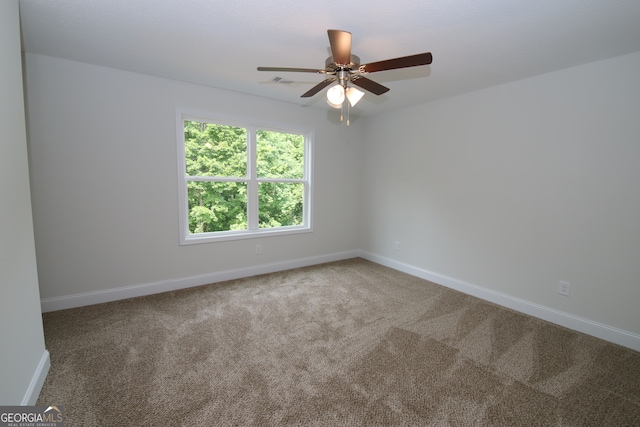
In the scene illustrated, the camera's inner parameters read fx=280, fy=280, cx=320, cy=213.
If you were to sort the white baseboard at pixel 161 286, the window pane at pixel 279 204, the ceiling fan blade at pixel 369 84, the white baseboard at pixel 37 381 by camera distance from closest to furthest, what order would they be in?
A: the white baseboard at pixel 37 381, the ceiling fan blade at pixel 369 84, the white baseboard at pixel 161 286, the window pane at pixel 279 204

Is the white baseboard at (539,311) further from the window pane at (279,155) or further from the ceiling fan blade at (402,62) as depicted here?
the ceiling fan blade at (402,62)

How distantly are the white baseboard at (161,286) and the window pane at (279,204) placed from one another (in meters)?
0.62

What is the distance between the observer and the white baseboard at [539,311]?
2.41 metres

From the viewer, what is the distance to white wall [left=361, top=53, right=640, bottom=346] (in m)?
2.39

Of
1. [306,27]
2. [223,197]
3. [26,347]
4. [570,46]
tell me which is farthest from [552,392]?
[223,197]

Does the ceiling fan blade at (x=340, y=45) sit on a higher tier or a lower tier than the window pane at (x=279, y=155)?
higher

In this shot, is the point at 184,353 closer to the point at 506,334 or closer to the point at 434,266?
the point at 506,334

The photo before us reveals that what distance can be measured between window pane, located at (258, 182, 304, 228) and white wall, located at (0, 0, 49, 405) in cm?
252

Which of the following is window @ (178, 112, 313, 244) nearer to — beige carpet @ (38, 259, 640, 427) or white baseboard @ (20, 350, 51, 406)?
beige carpet @ (38, 259, 640, 427)

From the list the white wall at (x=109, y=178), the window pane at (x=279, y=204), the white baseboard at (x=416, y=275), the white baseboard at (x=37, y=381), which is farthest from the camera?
the window pane at (x=279, y=204)

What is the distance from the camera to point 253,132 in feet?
12.5

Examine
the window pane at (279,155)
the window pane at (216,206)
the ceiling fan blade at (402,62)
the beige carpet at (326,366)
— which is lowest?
the beige carpet at (326,366)

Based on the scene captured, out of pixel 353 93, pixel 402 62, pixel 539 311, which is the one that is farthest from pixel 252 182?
pixel 539 311

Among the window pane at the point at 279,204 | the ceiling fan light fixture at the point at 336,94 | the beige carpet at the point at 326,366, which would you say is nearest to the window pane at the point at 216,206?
the window pane at the point at 279,204
